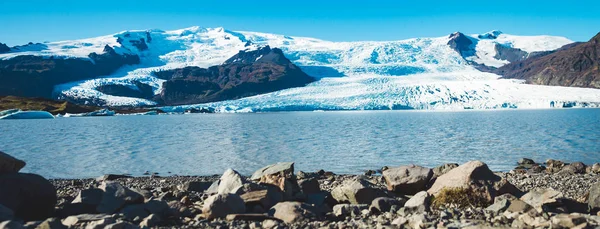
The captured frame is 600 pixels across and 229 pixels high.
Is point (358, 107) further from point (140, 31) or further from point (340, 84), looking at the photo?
point (140, 31)

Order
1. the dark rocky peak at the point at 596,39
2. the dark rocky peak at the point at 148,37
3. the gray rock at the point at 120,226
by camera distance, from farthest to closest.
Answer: the dark rocky peak at the point at 148,37 < the dark rocky peak at the point at 596,39 < the gray rock at the point at 120,226

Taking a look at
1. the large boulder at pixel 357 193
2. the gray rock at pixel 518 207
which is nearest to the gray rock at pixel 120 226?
the large boulder at pixel 357 193

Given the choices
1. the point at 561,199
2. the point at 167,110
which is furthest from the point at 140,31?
the point at 561,199

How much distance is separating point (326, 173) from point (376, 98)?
5509 centimetres

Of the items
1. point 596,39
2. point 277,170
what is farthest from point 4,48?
point 277,170

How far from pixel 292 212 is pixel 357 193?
177cm

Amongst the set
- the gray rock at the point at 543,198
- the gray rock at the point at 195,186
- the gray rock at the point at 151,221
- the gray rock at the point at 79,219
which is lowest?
the gray rock at the point at 195,186

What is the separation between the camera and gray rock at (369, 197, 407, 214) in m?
8.61

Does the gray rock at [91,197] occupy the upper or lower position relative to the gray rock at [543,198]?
upper

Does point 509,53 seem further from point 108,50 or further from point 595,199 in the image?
point 595,199

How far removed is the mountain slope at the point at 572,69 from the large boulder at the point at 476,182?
117 metres

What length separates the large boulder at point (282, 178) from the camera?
30.8ft

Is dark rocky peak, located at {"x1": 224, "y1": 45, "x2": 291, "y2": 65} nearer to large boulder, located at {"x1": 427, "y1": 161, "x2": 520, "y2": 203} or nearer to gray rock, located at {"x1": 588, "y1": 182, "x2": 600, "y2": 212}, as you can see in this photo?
large boulder, located at {"x1": 427, "y1": 161, "x2": 520, "y2": 203}

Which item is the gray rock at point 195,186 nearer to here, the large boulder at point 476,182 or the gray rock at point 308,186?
the gray rock at point 308,186
